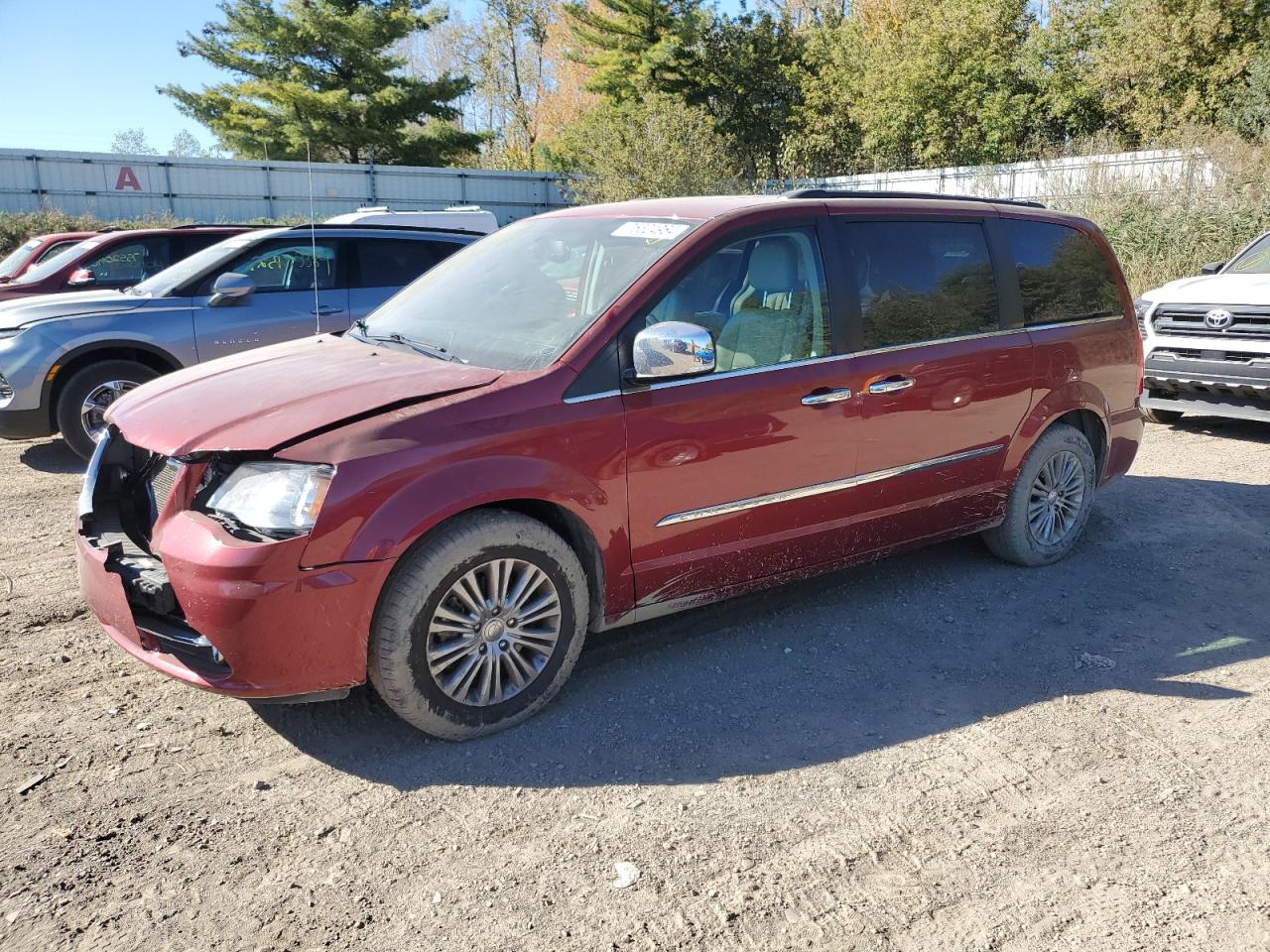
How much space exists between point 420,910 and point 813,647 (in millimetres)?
2182

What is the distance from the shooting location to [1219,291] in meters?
8.55

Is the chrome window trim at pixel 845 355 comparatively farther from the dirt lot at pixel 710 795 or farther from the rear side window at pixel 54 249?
the rear side window at pixel 54 249

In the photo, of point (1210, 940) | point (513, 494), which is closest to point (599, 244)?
point (513, 494)

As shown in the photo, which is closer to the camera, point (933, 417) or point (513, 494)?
point (513, 494)

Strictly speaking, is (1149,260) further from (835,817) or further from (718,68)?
(718,68)

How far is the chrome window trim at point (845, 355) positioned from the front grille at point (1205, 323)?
11.1ft

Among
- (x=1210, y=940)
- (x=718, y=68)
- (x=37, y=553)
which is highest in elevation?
(x=718, y=68)

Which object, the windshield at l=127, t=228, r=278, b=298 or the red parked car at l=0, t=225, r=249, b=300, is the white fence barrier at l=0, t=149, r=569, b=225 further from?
the windshield at l=127, t=228, r=278, b=298

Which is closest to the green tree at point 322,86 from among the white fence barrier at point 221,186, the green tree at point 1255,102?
the white fence barrier at point 221,186

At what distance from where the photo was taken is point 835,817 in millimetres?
3139

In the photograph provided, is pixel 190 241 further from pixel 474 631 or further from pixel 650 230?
pixel 474 631

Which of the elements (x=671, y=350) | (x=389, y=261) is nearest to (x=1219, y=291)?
(x=671, y=350)

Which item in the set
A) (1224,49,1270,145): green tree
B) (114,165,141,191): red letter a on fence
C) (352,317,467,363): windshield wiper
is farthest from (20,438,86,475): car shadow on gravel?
(1224,49,1270,145): green tree

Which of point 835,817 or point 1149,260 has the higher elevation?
point 1149,260
